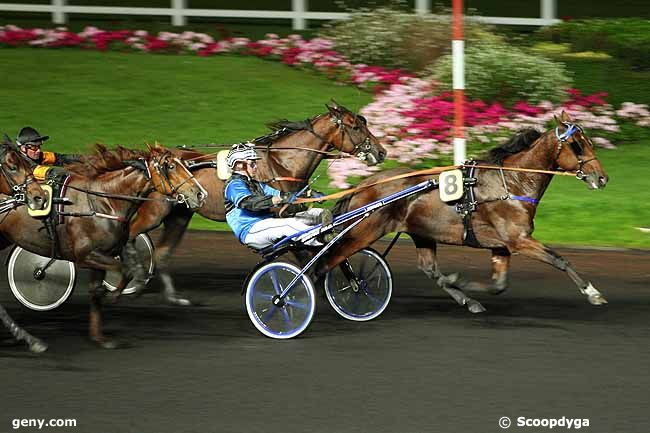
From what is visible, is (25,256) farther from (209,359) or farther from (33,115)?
(33,115)

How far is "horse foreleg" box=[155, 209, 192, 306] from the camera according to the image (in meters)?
9.95

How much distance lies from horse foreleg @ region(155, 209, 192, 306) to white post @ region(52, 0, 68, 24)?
11894mm

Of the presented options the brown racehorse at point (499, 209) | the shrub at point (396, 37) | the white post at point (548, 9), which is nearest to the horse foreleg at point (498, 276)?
the brown racehorse at point (499, 209)

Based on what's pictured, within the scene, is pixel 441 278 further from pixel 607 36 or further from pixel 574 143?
pixel 607 36

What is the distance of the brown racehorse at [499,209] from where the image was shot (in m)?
9.21

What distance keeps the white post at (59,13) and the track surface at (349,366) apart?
37.9ft

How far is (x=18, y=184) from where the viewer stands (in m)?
8.58

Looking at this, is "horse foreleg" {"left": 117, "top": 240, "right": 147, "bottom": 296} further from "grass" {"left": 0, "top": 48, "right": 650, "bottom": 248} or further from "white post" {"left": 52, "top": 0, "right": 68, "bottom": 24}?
"white post" {"left": 52, "top": 0, "right": 68, "bottom": 24}

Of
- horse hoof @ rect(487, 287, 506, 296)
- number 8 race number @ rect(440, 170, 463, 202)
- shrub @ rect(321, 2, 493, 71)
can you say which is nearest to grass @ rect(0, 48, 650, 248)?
shrub @ rect(321, 2, 493, 71)

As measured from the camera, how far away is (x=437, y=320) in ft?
30.2

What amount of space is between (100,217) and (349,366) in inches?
89.4

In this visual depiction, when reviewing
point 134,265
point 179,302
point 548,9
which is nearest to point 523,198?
point 179,302

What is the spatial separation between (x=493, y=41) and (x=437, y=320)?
953 cm

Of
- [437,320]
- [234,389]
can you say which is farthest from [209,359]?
[437,320]
